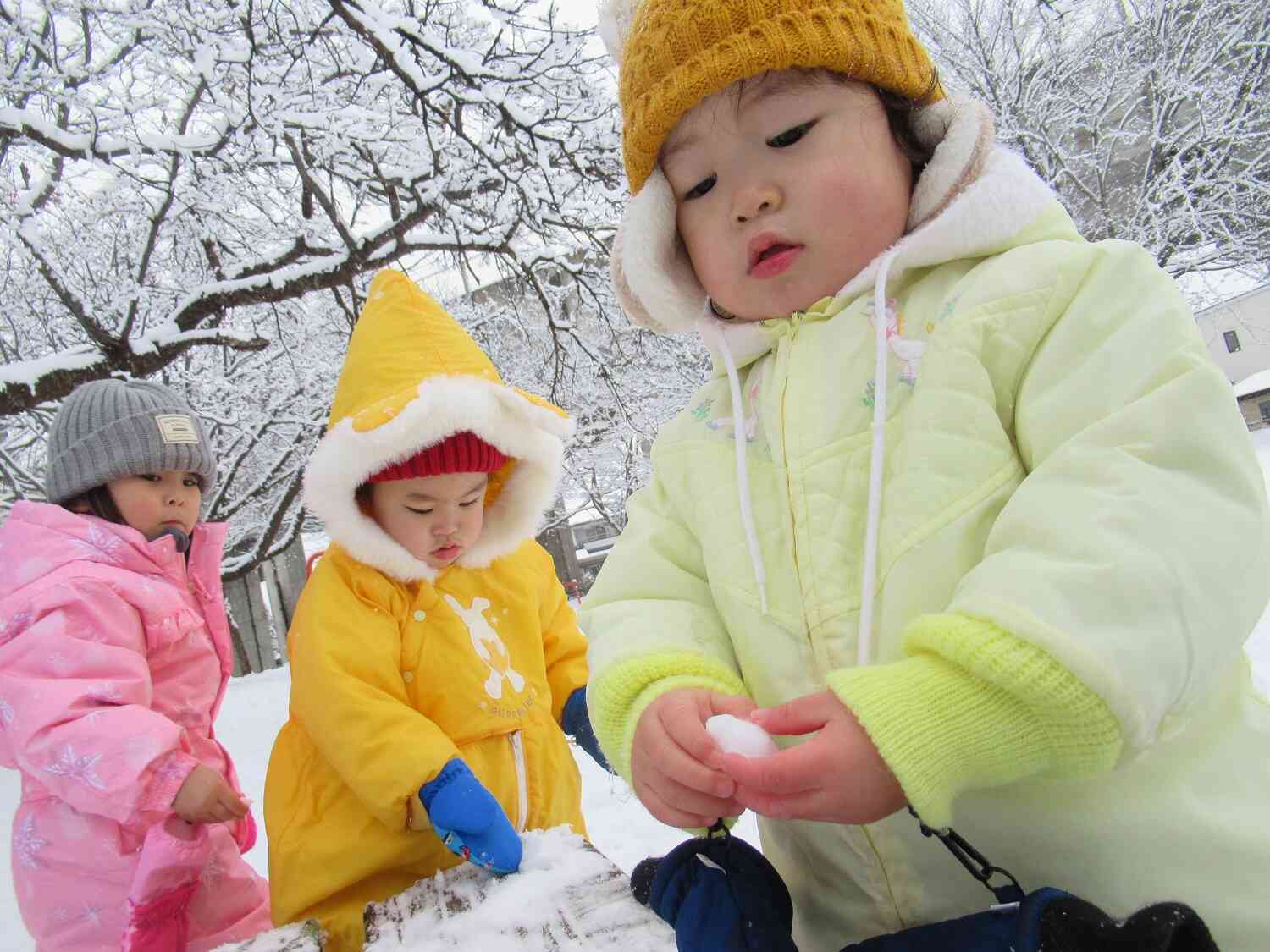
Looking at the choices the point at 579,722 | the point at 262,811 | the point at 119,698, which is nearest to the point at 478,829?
the point at 579,722

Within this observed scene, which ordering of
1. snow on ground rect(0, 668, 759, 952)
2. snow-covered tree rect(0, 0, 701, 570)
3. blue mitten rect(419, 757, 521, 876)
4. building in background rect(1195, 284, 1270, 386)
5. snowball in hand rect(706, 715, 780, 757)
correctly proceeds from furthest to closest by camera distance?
1. building in background rect(1195, 284, 1270, 386)
2. snow-covered tree rect(0, 0, 701, 570)
3. snow on ground rect(0, 668, 759, 952)
4. blue mitten rect(419, 757, 521, 876)
5. snowball in hand rect(706, 715, 780, 757)

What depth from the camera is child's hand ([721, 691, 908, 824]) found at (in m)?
0.61


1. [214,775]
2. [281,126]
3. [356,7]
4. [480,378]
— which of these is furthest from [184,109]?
[214,775]

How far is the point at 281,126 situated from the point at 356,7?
1.30m

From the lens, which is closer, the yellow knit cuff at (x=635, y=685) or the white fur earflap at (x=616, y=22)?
the yellow knit cuff at (x=635, y=685)

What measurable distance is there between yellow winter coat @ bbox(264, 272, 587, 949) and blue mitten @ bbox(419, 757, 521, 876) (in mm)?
86

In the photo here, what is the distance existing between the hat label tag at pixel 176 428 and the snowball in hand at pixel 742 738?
6.68 feet

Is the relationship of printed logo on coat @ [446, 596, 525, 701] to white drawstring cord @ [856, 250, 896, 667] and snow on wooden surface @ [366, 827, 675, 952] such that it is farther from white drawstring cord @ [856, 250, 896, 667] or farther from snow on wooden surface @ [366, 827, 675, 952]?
white drawstring cord @ [856, 250, 896, 667]

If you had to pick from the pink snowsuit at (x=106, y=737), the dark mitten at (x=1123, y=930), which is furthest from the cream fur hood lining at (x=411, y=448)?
the dark mitten at (x=1123, y=930)

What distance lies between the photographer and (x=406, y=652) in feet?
5.54

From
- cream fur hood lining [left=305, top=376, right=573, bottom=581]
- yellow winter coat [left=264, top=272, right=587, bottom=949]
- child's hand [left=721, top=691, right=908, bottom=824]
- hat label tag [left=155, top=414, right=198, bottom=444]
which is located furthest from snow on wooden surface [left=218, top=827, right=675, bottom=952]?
hat label tag [left=155, top=414, right=198, bottom=444]

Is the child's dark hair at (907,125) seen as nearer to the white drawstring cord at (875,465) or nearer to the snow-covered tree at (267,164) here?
the white drawstring cord at (875,465)

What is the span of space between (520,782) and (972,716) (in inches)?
52.1

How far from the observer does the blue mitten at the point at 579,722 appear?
1.89 meters
